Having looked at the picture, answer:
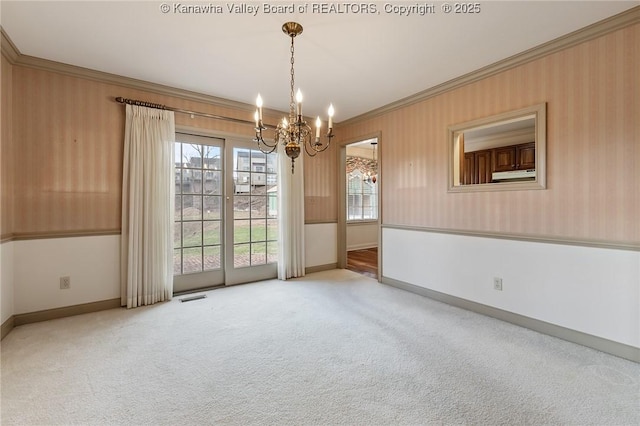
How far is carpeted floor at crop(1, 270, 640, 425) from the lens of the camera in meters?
1.69

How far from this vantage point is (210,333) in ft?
8.98

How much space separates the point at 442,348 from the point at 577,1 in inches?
112

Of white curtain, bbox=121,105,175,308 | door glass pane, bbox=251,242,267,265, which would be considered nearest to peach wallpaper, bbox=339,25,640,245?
door glass pane, bbox=251,242,267,265

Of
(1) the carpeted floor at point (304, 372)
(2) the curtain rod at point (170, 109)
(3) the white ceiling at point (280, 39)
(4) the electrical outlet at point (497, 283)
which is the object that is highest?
(3) the white ceiling at point (280, 39)

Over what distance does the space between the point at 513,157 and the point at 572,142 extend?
1.81m

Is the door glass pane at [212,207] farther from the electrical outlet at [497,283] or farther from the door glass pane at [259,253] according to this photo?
the electrical outlet at [497,283]

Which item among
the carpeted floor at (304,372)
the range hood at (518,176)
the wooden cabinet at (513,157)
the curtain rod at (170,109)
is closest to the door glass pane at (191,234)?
the carpeted floor at (304,372)

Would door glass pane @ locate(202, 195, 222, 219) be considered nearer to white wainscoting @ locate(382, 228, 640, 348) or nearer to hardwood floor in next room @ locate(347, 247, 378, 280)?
hardwood floor in next room @ locate(347, 247, 378, 280)

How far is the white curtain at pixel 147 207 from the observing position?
3377mm

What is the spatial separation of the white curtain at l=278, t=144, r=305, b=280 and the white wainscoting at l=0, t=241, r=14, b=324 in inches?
117

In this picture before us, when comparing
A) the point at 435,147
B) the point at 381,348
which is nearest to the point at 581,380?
the point at 381,348

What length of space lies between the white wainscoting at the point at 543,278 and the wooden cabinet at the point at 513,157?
1.58 metres

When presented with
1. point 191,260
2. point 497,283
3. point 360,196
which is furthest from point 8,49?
point 360,196

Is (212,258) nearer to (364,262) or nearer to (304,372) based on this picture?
(304,372)
